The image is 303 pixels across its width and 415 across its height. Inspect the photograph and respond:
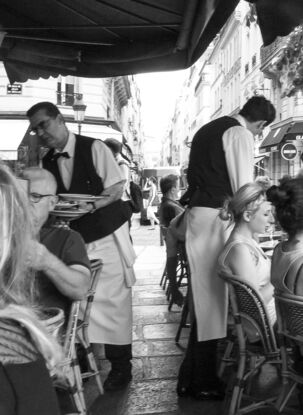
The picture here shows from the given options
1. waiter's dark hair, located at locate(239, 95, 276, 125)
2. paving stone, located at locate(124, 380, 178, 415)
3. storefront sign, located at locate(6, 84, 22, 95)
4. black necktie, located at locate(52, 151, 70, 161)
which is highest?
storefront sign, located at locate(6, 84, 22, 95)

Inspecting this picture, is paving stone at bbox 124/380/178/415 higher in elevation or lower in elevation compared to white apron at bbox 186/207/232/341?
lower

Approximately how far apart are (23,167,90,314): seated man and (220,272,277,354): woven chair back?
847 mm

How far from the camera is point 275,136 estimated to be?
28.6 m

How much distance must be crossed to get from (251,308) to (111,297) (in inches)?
47.9

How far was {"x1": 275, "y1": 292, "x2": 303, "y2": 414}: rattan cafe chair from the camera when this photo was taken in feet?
7.82

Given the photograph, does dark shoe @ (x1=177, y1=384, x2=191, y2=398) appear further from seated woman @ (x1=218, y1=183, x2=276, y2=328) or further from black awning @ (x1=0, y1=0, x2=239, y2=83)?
black awning @ (x1=0, y1=0, x2=239, y2=83)

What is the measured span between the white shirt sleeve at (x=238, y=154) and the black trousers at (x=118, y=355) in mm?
1400

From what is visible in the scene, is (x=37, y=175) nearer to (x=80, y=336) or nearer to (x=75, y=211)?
(x=75, y=211)

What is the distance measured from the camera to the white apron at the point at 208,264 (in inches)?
131

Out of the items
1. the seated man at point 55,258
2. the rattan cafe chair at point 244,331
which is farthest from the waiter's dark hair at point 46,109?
the rattan cafe chair at point 244,331

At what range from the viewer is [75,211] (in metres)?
2.96

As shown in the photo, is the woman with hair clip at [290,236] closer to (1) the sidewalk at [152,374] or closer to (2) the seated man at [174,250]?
(1) the sidewalk at [152,374]

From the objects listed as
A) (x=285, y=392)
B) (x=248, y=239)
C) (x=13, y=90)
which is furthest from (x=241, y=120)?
(x=13, y=90)

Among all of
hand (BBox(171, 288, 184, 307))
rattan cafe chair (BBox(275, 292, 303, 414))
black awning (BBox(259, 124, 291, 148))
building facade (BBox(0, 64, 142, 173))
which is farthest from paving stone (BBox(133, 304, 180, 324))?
black awning (BBox(259, 124, 291, 148))
